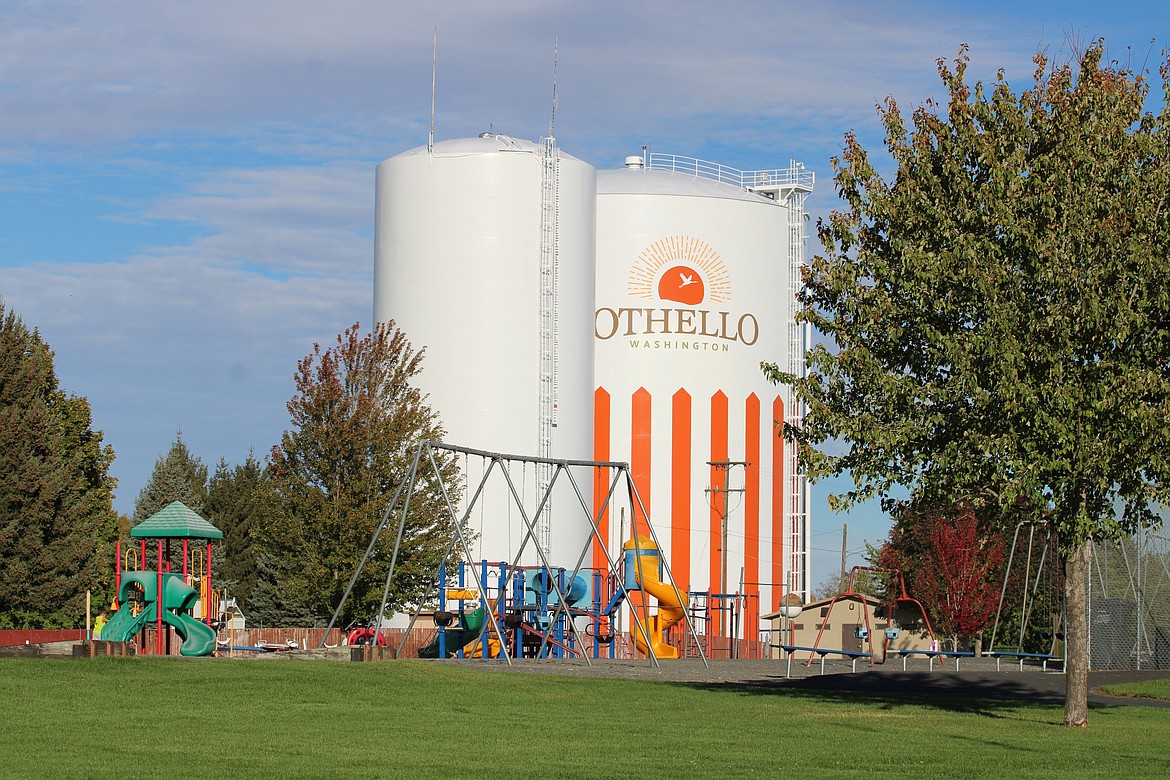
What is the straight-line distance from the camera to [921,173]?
24484 millimetres

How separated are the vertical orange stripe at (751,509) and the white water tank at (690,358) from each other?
6cm

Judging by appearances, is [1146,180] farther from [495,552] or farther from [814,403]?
[495,552]

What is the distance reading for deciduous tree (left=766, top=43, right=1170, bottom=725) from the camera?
22656mm

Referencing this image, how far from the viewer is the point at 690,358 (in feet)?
227

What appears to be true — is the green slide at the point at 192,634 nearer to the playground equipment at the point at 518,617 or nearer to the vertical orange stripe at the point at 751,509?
the playground equipment at the point at 518,617

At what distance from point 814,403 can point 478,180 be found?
126 ft

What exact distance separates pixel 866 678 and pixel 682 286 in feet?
120

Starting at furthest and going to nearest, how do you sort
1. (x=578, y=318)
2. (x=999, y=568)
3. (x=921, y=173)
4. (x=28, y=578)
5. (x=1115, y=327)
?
(x=999, y=568), (x=578, y=318), (x=28, y=578), (x=921, y=173), (x=1115, y=327)

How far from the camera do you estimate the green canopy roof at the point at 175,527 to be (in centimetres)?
3647

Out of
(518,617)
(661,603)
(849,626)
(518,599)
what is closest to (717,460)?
(849,626)

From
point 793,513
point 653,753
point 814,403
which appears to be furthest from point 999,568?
point 653,753

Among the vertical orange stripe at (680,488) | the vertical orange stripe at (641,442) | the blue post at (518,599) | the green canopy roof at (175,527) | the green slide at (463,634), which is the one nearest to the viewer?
the green canopy roof at (175,527)

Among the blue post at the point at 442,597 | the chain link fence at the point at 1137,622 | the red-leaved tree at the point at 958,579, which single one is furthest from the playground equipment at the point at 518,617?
the red-leaved tree at the point at 958,579

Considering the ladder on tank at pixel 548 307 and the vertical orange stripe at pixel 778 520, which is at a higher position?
the ladder on tank at pixel 548 307
